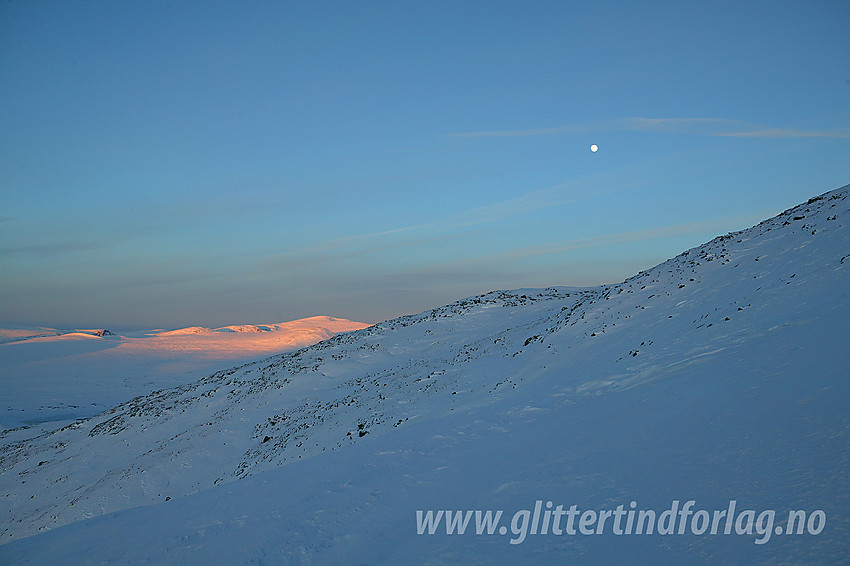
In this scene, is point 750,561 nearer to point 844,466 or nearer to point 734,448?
point 844,466

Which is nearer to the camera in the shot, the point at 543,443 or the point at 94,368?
the point at 543,443

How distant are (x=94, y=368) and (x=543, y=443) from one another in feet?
423

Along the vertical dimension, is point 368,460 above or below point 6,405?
above

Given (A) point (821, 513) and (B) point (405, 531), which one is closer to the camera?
(A) point (821, 513)

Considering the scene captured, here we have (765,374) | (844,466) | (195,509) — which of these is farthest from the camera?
(195,509)

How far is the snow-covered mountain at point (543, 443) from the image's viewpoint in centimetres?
782

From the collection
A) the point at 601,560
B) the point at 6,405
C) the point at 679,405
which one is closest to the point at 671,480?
the point at 601,560

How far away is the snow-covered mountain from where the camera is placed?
7820 millimetres

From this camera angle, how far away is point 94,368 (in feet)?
361

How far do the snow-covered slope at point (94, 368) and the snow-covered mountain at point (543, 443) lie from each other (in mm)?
44034

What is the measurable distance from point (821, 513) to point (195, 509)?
57.1 feet

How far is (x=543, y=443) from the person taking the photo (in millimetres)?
12781

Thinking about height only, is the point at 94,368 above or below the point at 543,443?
below

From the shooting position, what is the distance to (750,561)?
5.80 metres
